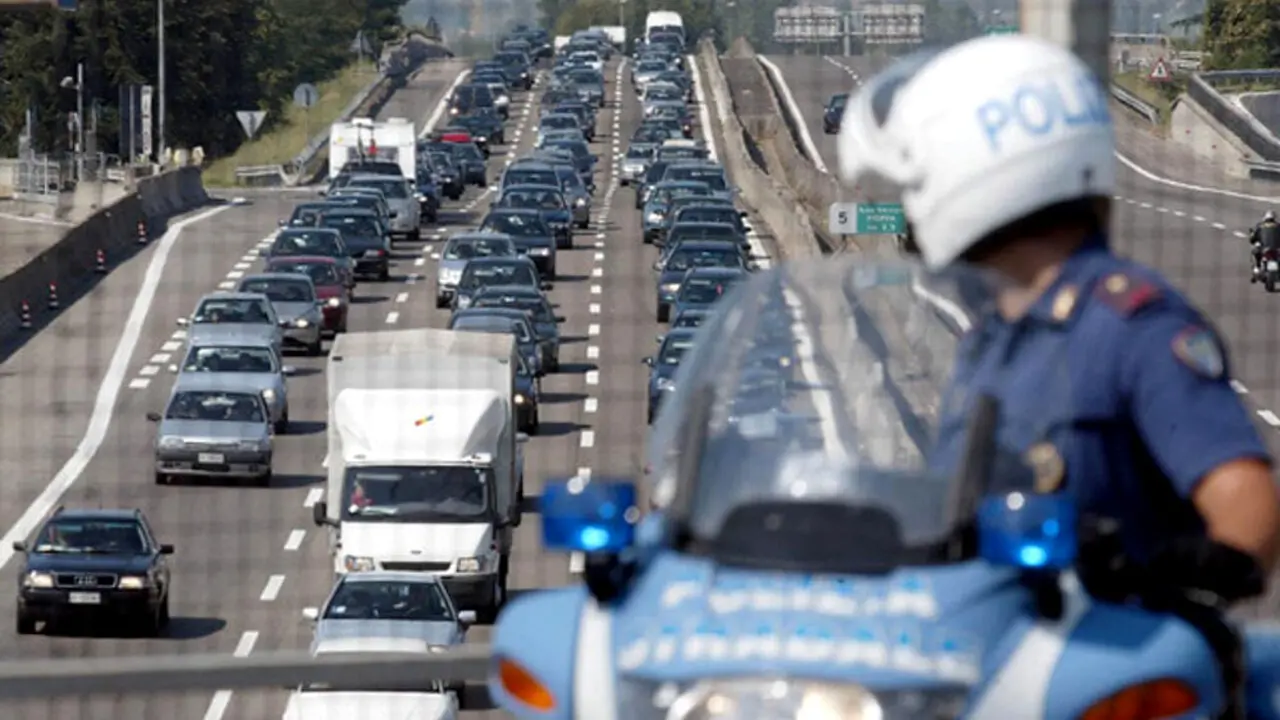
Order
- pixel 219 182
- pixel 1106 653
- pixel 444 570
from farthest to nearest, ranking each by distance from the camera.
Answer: pixel 219 182
pixel 444 570
pixel 1106 653

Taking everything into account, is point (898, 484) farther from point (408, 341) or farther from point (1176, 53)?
point (1176, 53)

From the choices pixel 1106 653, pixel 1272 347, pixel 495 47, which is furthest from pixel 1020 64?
pixel 495 47

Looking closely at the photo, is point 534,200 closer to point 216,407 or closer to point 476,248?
point 476,248

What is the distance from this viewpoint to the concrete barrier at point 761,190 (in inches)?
1735

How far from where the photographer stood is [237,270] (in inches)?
1802

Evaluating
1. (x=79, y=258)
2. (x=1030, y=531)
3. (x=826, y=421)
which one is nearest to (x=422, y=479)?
(x=79, y=258)

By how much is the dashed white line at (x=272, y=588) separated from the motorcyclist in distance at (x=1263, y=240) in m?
13.0

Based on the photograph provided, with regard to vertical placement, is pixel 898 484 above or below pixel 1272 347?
above

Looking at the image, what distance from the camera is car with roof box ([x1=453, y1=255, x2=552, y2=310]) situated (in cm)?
3916

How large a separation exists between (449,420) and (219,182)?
45.7m

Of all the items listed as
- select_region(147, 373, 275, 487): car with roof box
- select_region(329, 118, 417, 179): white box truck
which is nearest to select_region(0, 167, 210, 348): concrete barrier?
select_region(329, 118, 417, 179): white box truck

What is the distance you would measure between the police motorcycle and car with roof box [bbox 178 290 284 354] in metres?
32.4

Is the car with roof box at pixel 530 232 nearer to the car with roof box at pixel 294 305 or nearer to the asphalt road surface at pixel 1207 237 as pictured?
the car with roof box at pixel 294 305

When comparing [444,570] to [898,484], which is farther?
[444,570]
